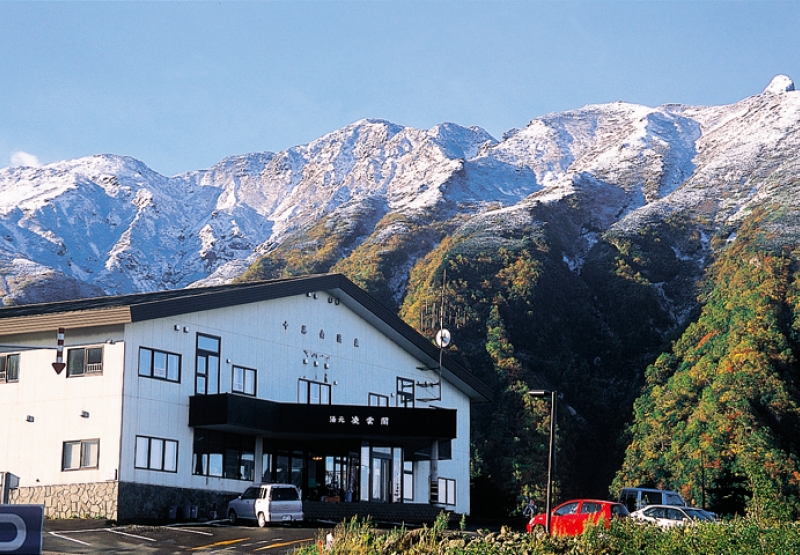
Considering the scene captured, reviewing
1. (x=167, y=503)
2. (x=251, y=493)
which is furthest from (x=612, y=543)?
(x=167, y=503)

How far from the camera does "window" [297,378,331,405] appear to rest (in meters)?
43.7

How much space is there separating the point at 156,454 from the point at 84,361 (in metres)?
4.04

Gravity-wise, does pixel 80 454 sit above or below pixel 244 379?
below

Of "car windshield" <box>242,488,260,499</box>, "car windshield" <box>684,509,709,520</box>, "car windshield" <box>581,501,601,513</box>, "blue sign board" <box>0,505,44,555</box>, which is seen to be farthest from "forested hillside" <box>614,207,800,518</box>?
"blue sign board" <box>0,505,44,555</box>

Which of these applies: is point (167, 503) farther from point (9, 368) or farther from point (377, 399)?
point (377, 399)

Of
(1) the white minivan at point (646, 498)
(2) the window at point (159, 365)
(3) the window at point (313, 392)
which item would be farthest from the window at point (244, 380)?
(1) the white minivan at point (646, 498)

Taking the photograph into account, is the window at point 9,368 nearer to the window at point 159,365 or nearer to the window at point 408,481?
the window at point 159,365

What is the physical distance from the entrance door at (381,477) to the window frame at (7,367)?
1382 centimetres

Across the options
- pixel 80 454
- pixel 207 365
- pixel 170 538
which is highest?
pixel 207 365

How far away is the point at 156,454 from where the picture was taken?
3775 cm

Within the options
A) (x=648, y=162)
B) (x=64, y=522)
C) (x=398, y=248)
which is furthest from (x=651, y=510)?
(x=648, y=162)

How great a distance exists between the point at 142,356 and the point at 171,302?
6.88ft

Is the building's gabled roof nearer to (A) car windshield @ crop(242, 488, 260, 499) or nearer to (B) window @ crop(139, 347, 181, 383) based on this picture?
(B) window @ crop(139, 347, 181, 383)

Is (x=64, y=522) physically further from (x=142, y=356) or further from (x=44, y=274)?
(x=44, y=274)
